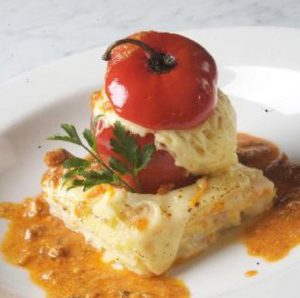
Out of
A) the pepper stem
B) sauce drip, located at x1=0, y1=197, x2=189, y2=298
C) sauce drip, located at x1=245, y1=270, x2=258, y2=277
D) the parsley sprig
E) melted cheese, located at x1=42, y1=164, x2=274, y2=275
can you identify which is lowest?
sauce drip, located at x1=0, y1=197, x2=189, y2=298


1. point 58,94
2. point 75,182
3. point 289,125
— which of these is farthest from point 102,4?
point 75,182

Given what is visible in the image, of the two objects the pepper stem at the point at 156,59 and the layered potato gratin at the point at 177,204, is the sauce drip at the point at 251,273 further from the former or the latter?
the pepper stem at the point at 156,59

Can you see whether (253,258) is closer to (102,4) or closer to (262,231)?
(262,231)

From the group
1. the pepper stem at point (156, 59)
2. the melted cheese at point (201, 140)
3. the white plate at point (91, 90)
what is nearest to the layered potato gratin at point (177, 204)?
the melted cheese at point (201, 140)

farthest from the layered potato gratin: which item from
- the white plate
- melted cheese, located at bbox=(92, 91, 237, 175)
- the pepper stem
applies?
the white plate

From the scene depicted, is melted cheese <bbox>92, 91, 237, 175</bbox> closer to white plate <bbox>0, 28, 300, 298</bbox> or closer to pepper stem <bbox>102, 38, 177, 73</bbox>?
pepper stem <bbox>102, 38, 177, 73</bbox>

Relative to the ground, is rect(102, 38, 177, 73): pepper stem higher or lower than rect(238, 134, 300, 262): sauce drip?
higher

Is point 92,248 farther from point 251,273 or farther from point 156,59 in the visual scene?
point 156,59
